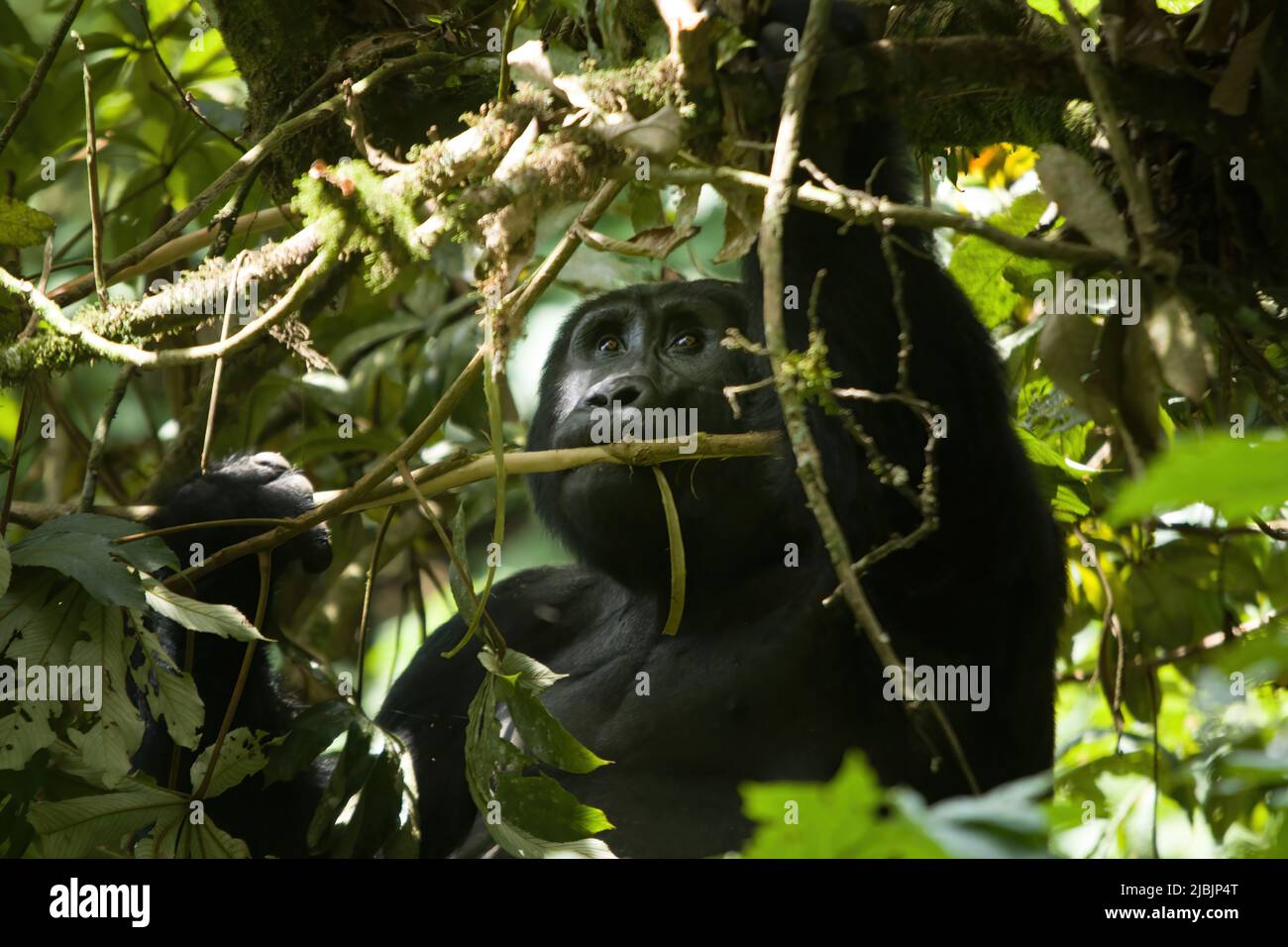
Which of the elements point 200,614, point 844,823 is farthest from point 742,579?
point 844,823

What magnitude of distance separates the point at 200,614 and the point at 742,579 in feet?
5.75

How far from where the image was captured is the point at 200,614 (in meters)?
3.02

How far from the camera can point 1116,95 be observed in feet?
8.62

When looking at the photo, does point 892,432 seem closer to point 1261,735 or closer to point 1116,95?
point 1116,95

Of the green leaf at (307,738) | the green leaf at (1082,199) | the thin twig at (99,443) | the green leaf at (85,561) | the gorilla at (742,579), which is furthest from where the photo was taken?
the thin twig at (99,443)

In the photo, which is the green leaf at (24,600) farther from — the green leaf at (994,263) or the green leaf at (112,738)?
the green leaf at (994,263)

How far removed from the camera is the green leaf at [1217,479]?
1060 mm

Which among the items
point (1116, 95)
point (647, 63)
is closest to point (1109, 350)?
point (1116, 95)

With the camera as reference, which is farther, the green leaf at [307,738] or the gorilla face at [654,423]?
the gorilla face at [654,423]

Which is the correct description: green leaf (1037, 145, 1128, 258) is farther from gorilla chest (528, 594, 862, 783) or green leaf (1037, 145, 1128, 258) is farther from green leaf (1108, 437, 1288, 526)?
gorilla chest (528, 594, 862, 783)

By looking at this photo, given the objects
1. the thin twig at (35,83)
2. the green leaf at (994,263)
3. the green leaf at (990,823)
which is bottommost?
the green leaf at (990,823)

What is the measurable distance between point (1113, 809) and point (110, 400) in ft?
12.9

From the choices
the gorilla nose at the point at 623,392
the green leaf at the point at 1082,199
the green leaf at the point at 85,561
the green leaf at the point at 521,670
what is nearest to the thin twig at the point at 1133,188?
the green leaf at the point at 1082,199

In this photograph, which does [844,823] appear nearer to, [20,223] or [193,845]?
[193,845]
